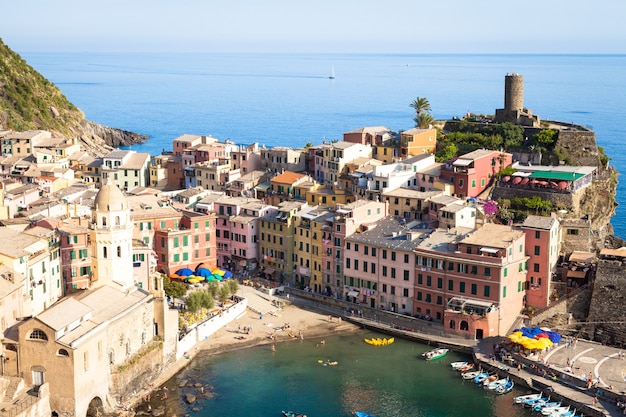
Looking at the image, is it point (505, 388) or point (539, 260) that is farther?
point (539, 260)

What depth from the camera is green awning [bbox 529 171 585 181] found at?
78312 mm

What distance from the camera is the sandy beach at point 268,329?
6262cm

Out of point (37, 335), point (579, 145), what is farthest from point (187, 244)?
point (579, 145)

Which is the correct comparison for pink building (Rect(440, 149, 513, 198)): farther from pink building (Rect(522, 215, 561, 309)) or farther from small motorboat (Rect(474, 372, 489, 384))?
small motorboat (Rect(474, 372, 489, 384))

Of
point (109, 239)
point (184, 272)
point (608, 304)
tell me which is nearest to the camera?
point (109, 239)

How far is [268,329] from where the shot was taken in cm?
6612

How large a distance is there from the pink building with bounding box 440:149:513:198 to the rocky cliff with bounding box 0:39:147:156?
71629 mm

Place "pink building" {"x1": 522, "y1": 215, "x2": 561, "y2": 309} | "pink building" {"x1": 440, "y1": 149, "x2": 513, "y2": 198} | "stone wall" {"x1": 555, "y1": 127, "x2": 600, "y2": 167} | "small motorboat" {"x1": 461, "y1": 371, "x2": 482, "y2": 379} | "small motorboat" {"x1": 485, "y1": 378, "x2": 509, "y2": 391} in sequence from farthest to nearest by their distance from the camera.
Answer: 1. "stone wall" {"x1": 555, "y1": 127, "x2": 600, "y2": 167}
2. "pink building" {"x1": 440, "y1": 149, "x2": 513, "y2": 198}
3. "pink building" {"x1": 522, "y1": 215, "x2": 561, "y2": 309}
4. "small motorboat" {"x1": 461, "y1": 371, "x2": 482, "y2": 379}
5. "small motorboat" {"x1": 485, "y1": 378, "x2": 509, "y2": 391}

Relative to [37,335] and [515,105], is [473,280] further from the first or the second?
[515,105]

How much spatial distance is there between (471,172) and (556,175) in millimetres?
7599

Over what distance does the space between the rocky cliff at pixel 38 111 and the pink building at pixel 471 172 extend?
7163 cm

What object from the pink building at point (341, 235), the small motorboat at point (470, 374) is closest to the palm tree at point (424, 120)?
the pink building at point (341, 235)

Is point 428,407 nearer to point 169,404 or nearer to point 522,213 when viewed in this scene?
point 169,404

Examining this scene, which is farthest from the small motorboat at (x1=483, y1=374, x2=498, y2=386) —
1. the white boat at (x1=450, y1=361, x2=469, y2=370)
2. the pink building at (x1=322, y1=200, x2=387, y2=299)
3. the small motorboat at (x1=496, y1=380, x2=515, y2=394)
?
the pink building at (x1=322, y1=200, x2=387, y2=299)
